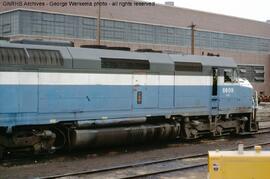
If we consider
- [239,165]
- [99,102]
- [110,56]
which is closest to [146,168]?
[99,102]

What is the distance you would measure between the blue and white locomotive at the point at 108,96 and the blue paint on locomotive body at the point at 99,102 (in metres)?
0.03

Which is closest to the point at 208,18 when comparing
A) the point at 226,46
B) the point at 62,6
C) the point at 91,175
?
the point at 226,46

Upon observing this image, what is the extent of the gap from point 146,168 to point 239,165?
571cm

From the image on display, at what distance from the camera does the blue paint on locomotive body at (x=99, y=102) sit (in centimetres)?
1253

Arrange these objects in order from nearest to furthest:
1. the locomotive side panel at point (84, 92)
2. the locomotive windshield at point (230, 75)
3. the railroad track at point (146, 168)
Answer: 1. the railroad track at point (146, 168)
2. the locomotive side panel at point (84, 92)
3. the locomotive windshield at point (230, 75)

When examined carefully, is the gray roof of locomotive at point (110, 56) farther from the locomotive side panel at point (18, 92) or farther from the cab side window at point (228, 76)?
the locomotive side panel at point (18, 92)

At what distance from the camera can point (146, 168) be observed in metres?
12.5

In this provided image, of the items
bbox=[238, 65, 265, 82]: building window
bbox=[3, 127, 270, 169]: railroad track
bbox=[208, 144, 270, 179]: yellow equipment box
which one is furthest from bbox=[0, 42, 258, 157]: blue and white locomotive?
bbox=[238, 65, 265, 82]: building window

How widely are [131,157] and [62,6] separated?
34.4 metres

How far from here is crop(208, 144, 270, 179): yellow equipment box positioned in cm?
700

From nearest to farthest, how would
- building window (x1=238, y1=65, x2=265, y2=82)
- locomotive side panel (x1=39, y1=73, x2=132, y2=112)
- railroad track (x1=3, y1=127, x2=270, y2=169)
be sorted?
railroad track (x1=3, y1=127, x2=270, y2=169) < locomotive side panel (x1=39, y1=73, x2=132, y2=112) < building window (x1=238, y1=65, x2=265, y2=82)

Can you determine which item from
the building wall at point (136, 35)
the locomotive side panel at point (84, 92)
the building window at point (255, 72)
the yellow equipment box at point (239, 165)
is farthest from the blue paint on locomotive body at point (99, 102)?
the building window at point (255, 72)

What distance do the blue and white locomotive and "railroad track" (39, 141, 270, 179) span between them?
191 centimetres

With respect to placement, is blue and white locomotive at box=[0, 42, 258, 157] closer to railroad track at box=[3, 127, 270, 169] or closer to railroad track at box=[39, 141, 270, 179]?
railroad track at box=[3, 127, 270, 169]
